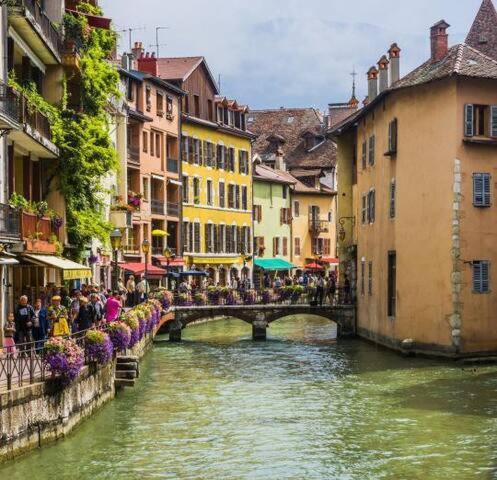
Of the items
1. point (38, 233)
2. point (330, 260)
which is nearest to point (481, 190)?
point (38, 233)

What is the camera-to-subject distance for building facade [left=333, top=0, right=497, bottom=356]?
39.4 m

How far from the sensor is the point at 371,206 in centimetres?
4869

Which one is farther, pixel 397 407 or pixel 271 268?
pixel 271 268

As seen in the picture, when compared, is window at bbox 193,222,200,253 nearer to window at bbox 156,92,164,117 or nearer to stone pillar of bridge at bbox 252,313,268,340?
window at bbox 156,92,164,117

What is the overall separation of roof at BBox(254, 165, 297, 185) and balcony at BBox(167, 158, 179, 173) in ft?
48.7

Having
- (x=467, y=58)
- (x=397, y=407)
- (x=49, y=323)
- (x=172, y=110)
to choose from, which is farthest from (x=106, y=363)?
(x=172, y=110)

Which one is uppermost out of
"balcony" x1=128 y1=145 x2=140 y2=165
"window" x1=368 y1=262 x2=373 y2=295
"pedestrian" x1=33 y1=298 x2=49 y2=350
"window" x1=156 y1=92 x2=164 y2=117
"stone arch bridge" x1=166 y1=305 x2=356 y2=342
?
"window" x1=156 y1=92 x2=164 y2=117

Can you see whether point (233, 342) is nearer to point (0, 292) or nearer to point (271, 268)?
point (0, 292)

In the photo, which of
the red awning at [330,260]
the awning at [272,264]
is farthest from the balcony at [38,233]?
the red awning at [330,260]

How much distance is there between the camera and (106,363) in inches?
1129

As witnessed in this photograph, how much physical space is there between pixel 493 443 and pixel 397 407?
5.52 meters

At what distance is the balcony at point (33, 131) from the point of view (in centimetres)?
3061

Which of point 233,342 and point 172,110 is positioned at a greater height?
point 172,110

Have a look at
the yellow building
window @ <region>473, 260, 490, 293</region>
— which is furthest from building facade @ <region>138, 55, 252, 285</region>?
window @ <region>473, 260, 490, 293</region>
